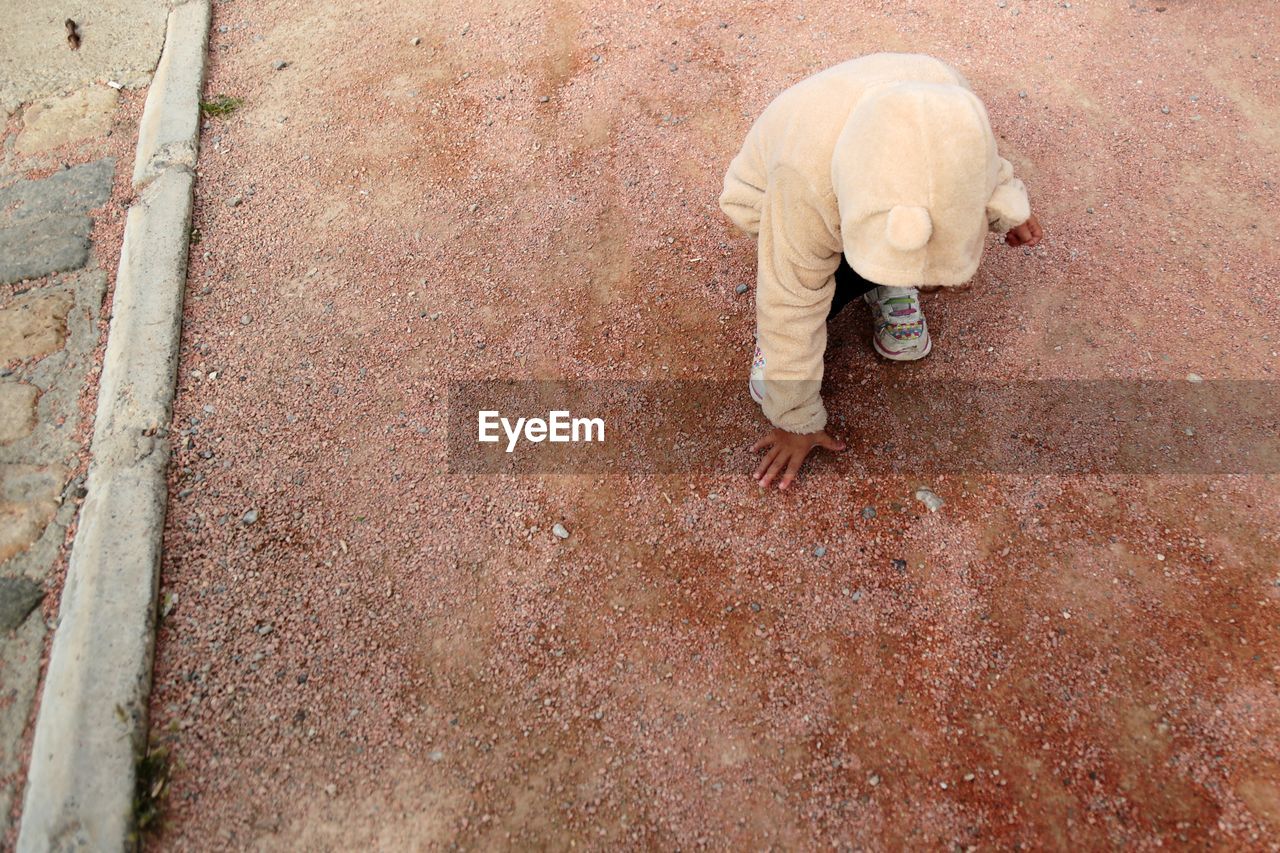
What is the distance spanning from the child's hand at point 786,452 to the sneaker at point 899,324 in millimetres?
421

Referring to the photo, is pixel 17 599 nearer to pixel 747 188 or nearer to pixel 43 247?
pixel 43 247

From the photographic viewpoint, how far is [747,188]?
7.75 feet

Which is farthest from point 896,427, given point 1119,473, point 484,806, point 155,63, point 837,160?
point 155,63

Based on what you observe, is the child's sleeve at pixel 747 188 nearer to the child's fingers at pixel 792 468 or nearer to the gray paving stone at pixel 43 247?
the child's fingers at pixel 792 468

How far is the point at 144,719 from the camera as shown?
7.06 ft

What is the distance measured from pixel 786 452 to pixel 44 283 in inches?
112

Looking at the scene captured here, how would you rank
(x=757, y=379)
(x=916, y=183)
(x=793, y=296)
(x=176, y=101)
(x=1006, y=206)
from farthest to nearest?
(x=176, y=101) → (x=757, y=379) → (x=793, y=296) → (x=1006, y=206) → (x=916, y=183)

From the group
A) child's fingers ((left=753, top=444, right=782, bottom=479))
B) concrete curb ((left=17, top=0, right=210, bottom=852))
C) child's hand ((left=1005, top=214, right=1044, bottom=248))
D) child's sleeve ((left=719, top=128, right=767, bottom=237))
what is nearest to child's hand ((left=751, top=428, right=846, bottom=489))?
child's fingers ((left=753, top=444, right=782, bottom=479))

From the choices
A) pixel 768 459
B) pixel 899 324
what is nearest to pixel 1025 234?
pixel 899 324

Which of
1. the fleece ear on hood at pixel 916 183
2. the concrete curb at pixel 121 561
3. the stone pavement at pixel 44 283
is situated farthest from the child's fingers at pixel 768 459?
the stone pavement at pixel 44 283

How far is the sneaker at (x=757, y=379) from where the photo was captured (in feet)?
8.60

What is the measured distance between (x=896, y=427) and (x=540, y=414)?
3.77ft

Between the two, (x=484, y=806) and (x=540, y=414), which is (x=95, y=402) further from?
(x=484, y=806)

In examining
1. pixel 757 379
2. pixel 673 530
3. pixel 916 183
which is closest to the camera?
pixel 916 183
